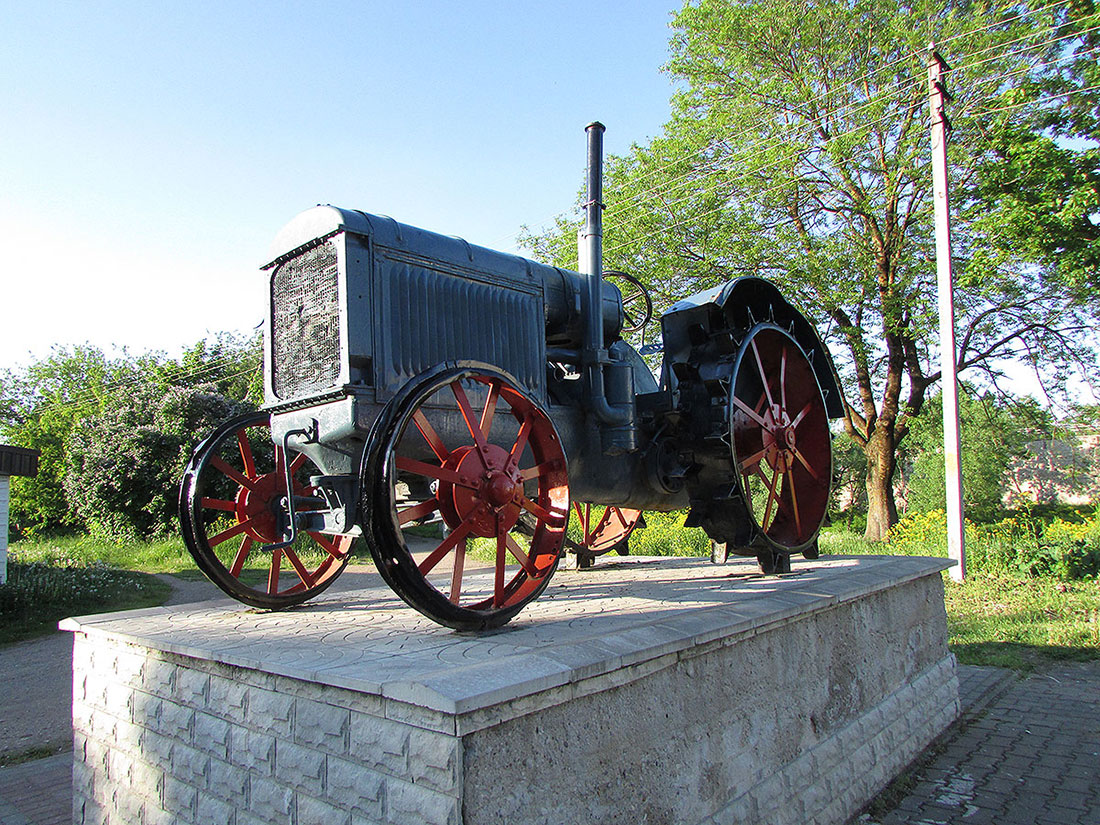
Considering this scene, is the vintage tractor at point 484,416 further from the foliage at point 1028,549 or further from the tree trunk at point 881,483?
the tree trunk at point 881,483

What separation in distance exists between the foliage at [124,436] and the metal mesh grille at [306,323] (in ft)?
35.7

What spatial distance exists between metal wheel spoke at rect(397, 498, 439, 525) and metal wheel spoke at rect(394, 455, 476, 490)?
0.13 m

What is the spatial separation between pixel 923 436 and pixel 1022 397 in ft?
44.5

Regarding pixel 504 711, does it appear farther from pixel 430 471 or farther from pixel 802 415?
pixel 802 415

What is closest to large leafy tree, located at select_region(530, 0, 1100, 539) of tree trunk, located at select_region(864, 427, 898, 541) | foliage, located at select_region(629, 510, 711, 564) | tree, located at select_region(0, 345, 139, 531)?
tree trunk, located at select_region(864, 427, 898, 541)

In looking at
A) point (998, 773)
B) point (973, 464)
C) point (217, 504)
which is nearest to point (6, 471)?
point (217, 504)

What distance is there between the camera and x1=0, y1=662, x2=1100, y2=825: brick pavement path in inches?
152

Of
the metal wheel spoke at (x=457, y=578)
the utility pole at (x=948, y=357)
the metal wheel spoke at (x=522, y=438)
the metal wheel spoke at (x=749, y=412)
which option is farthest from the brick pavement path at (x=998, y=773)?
the utility pole at (x=948, y=357)

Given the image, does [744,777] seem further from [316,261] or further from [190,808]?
[316,261]

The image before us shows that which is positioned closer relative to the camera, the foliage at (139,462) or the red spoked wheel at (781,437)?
the red spoked wheel at (781,437)

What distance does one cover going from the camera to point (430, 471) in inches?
111

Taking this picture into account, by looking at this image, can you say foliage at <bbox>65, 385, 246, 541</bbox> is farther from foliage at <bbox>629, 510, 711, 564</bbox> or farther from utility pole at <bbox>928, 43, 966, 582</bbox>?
utility pole at <bbox>928, 43, 966, 582</bbox>

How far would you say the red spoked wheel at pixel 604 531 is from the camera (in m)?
5.94

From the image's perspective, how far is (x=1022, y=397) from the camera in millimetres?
15102
